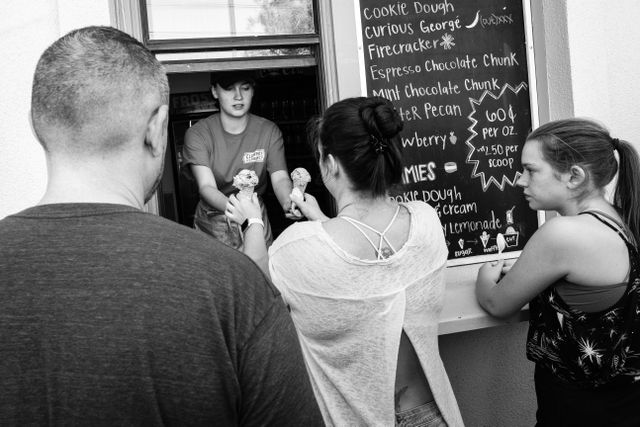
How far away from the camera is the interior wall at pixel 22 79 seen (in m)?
2.73

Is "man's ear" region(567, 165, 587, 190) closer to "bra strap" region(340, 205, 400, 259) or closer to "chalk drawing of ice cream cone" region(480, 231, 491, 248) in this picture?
"bra strap" region(340, 205, 400, 259)

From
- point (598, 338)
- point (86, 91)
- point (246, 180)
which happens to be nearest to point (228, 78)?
point (246, 180)

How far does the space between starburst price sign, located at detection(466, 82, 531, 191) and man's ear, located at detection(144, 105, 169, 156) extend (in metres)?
2.50

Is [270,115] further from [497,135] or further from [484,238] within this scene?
[484,238]

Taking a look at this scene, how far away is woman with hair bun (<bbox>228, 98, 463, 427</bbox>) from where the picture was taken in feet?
6.45

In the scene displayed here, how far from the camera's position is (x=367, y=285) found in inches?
77.6

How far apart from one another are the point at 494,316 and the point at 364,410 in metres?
0.88

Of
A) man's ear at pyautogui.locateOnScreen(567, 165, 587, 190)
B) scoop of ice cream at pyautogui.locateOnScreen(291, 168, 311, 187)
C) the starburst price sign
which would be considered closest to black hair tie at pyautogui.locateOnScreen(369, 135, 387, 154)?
man's ear at pyautogui.locateOnScreen(567, 165, 587, 190)

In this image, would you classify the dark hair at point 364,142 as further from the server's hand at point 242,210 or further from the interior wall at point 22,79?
the interior wall at point 22,79

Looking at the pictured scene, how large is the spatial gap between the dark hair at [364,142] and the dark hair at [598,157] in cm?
65

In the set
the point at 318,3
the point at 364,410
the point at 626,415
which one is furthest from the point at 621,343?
the point at 318,3

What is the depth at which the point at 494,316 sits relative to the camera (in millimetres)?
2604

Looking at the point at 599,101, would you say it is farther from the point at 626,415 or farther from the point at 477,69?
the point at 626,415

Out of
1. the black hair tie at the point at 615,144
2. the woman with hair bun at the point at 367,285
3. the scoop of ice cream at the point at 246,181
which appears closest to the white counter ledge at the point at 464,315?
the woman with hair bun at the point at 367,285
